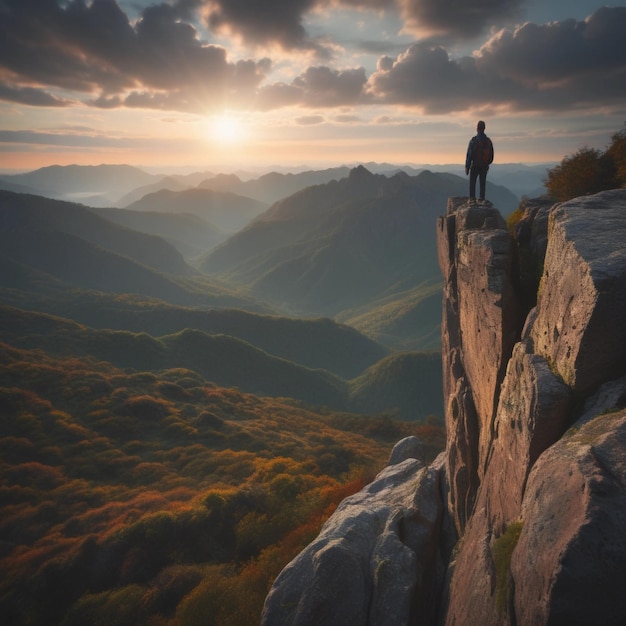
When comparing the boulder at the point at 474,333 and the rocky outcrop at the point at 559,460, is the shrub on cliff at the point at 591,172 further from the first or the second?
the rocky outcrop at the point at 559,460

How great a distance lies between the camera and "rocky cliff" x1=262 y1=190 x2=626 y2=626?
328 inches

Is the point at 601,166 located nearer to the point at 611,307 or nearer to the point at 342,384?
the point at 611,307

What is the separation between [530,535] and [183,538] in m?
36.0

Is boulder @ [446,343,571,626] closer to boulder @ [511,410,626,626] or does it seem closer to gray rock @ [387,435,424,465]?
boulder @ [511,410,626,626]

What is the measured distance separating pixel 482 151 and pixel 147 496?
5011 centimetres

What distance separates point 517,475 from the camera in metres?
12.9

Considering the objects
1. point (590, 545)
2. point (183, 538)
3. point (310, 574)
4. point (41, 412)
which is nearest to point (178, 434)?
point (41, 412)

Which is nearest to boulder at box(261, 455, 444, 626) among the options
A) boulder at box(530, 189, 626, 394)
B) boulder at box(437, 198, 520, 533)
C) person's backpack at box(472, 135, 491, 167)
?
boulder at box(437, 198, 520, 533)

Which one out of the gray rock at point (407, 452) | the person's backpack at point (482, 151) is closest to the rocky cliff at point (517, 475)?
the person's backpack at point (482, 151)

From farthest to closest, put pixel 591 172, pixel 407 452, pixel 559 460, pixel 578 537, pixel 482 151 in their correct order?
pixel 407 452, pixel 591 172, pixel 482 151, pixel 559 460, pixel 578 537

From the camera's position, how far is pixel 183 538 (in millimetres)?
35781

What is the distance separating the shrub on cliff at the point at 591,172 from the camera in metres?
31.5

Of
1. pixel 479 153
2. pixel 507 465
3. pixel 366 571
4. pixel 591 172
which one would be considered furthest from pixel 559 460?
pixel 591 172

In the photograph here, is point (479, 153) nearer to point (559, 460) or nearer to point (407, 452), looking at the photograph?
point (559, 460)
